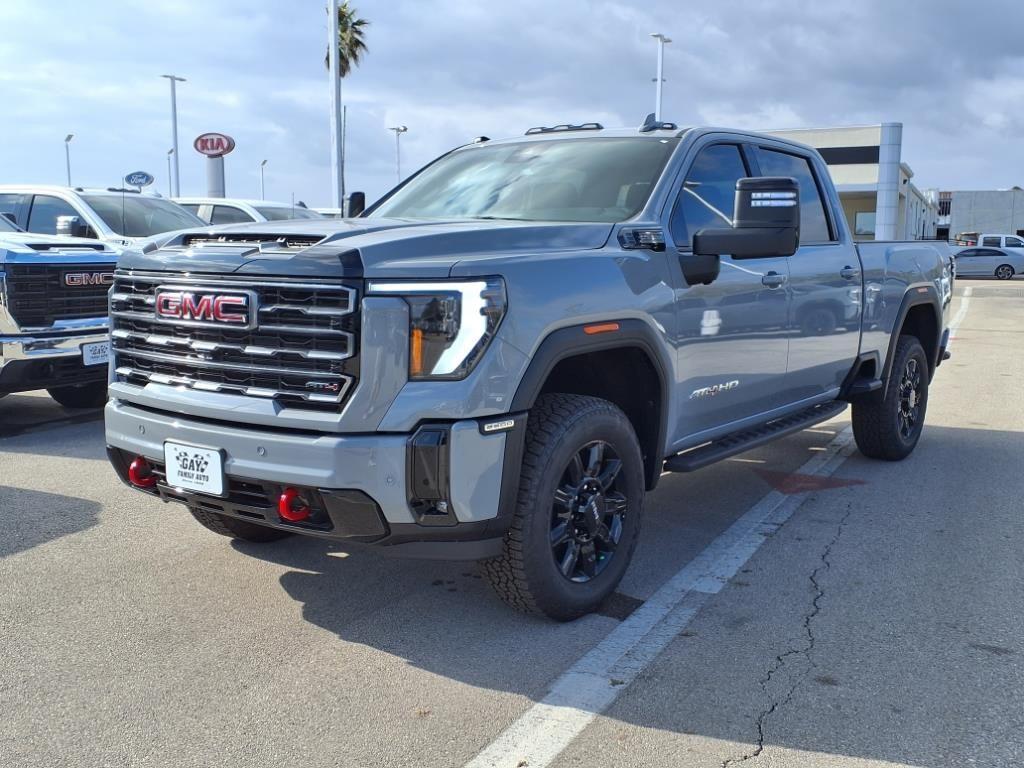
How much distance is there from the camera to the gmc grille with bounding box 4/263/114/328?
23.6 feet

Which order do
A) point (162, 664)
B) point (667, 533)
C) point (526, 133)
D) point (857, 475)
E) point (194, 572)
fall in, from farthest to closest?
point (857, 475) < point (526, 133) < point (667, 533) < point (194, 572) < point (162, 664)

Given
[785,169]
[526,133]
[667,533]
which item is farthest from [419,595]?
[785,169]

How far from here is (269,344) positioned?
346 cm

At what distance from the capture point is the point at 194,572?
4.48 metres

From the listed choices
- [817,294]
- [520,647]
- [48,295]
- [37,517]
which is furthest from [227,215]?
[520,647]

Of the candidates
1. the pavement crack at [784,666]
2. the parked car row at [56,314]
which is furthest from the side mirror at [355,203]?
the pavement crack at [784,666]

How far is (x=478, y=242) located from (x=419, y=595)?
5.03 ft

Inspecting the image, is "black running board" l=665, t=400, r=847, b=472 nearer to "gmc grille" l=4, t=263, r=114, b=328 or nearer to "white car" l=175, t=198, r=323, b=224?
"gmc grille" l=4, t=263, r=114, b=328

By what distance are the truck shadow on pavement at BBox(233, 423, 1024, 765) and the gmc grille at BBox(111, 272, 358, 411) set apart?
1.02 meters

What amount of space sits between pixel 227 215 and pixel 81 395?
18.3ft

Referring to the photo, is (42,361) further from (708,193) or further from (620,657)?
(620,657)

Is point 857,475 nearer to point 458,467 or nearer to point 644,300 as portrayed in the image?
point 644,300

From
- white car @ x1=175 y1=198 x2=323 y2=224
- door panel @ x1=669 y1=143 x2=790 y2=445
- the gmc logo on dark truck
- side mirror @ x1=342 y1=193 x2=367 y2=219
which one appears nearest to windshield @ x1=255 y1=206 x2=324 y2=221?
white car @ x1=175 y1=198 x2=323 y2=224

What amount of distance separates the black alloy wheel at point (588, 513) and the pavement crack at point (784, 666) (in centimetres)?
79
